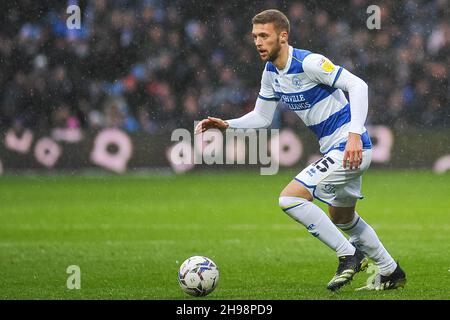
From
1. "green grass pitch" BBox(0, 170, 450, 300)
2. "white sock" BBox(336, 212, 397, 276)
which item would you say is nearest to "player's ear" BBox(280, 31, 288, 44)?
"white sock" BBox(336, 212, 397, 276)

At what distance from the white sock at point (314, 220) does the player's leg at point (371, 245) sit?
0.29m

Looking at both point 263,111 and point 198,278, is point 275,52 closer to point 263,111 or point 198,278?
point 263,111

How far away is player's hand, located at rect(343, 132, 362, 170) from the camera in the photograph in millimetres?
6391

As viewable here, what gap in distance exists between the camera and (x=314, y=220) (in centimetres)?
662

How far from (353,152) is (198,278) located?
1.29 m

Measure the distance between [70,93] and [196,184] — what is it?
3.30m

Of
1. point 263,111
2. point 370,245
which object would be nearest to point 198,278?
point 370,245

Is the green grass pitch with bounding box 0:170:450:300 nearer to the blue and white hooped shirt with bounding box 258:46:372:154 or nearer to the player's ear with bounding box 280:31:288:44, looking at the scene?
the blue and white hooped shirt with bounding box 258:46:372:154

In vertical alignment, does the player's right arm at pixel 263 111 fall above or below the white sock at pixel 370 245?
above

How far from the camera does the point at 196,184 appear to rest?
54.3 feet

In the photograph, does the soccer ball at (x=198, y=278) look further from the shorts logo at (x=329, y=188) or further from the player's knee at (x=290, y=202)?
the shorts logo at (x=329, y=188)

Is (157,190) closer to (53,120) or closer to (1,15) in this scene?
(53,120)

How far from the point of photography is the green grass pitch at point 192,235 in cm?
728

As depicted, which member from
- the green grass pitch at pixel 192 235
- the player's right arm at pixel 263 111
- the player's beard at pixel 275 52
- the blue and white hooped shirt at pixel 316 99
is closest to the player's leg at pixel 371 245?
the green grass pitch at pixel 192 235
